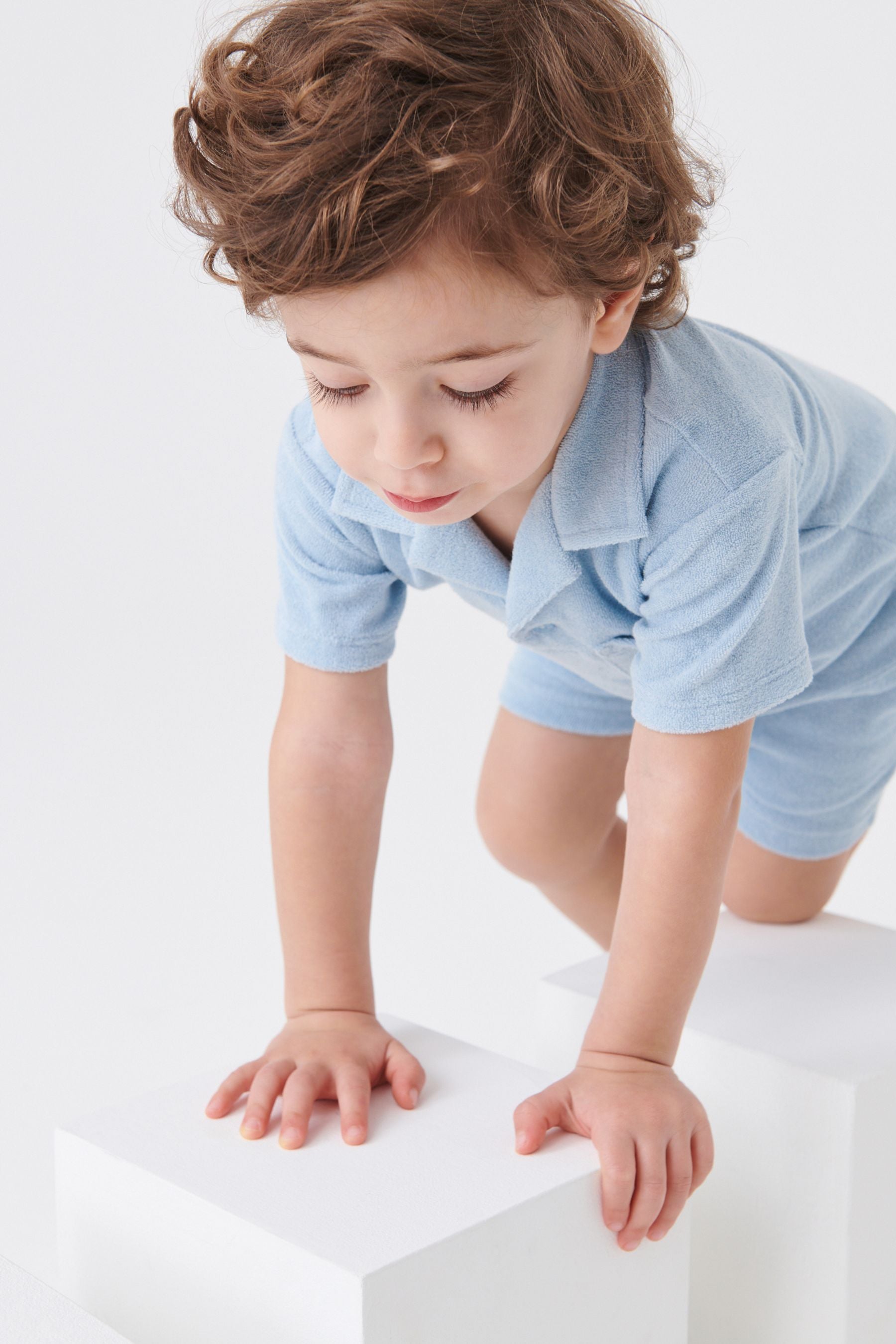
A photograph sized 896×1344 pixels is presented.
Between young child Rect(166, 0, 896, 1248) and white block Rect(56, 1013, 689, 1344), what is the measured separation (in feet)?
0.06

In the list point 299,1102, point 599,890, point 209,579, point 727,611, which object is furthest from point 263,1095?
point 209,579

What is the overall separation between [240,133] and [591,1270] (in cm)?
62

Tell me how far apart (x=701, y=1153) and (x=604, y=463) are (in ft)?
1.29

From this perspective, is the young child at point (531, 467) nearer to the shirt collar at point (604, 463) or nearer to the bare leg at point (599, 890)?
the shirt collar at point (604, 463)

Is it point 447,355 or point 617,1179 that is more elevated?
point 447,355

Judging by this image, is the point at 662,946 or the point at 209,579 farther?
the point at 209,579

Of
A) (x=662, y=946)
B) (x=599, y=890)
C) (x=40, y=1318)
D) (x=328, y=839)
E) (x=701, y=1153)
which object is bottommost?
(x=40, y=1318)

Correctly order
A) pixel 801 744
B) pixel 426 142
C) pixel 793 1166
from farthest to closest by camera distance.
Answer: pixel 801 744 < pixel 793 1166 < pixel 426 142

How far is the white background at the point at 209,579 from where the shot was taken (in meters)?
1.63

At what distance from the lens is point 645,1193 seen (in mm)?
861

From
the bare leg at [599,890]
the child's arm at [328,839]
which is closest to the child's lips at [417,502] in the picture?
the child's arm at [328,839]

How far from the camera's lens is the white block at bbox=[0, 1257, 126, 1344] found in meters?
0.75

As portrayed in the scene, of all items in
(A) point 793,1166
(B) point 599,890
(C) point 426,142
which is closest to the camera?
(C) point 426,142

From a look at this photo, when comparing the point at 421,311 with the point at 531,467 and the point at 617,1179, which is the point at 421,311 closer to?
the point at 531,467
